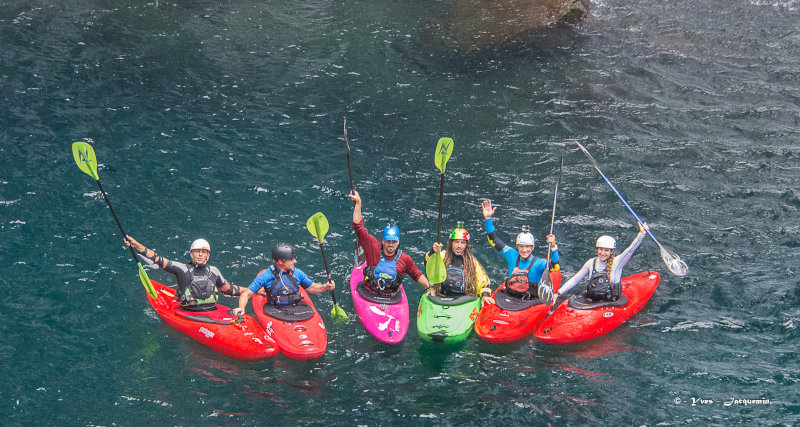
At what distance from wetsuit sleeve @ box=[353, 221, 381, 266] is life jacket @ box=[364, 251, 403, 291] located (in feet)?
0.35

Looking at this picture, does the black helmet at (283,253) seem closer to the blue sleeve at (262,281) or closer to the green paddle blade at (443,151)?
the blue sleeve at (262,281)

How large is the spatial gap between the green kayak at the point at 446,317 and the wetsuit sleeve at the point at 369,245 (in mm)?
994

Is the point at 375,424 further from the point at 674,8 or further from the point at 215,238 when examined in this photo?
the point at 674,8

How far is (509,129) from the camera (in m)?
16.8

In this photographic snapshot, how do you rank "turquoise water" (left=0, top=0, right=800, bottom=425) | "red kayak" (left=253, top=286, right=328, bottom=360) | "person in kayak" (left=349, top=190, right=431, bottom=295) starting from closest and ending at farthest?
"turquoise water" (left=0, top=0, right=800, bottom=425) < "red kayak" (left=253, top=286, right=328, bottom=360) < "person in kayak" (left=349, top=190, right=431, bottom=295)

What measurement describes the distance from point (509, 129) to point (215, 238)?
25.7 ft

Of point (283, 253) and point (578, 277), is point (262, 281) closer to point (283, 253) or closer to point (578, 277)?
point (283, 253)

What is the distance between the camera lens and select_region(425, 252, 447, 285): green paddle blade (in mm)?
10422

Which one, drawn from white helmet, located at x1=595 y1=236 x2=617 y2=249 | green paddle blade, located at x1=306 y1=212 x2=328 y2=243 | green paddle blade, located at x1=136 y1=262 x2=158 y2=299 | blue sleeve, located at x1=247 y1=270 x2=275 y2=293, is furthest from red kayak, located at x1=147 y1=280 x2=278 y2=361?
white helmet, located at x1=595 y1=236 x2=617 y2=249

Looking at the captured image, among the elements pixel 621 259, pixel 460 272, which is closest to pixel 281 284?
pixel 460 272

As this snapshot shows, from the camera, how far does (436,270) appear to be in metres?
10.4

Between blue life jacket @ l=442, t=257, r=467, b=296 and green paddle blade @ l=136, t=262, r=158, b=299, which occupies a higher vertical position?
blue life jacket @ l=442, t=257, r=467, b=296

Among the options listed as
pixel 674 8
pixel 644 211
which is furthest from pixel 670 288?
pixel 674 8

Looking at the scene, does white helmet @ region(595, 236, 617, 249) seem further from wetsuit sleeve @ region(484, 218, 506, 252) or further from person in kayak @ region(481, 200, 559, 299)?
wetsuit sleeve @ region(484, 218, 506, 252)
